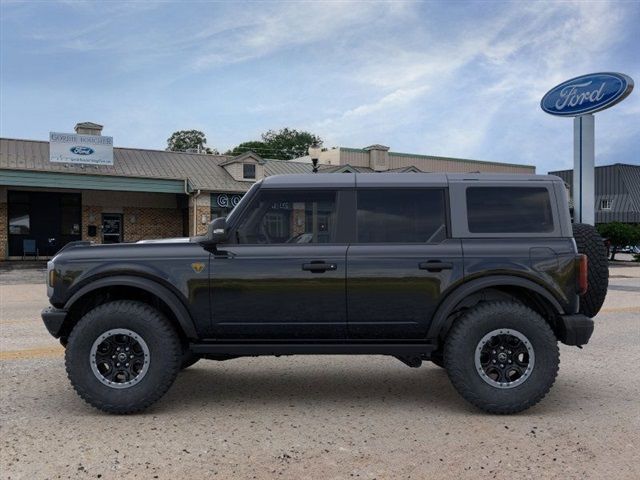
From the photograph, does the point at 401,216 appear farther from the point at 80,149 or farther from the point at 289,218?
the point at 80,149

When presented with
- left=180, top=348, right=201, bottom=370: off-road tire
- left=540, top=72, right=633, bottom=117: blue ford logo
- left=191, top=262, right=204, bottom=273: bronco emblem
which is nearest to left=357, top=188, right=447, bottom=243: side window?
left=191, top=262, right=204, bottom=273: bronco emblem

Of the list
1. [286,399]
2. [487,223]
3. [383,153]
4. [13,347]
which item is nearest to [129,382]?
[286,399]

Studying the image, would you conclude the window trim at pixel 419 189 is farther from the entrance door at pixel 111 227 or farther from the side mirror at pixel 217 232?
the entrance door at pixel 111 227

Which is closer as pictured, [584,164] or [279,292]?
[279,292]

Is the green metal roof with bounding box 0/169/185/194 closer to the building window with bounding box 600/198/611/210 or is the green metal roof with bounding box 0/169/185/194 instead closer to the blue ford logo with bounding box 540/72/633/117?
the blue ford logo with bounding box 540/72/633/117

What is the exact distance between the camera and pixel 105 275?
193 inches

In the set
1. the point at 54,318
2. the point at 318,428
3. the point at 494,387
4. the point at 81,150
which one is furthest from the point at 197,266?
the point at 81,150

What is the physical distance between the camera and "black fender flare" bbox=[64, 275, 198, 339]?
15.8 feet

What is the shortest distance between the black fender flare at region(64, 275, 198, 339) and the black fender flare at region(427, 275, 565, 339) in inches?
79.1

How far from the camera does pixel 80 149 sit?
29.7 m

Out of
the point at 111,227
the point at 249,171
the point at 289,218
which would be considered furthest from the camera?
the point at 249,171

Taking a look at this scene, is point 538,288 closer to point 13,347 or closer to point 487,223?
point 487,223

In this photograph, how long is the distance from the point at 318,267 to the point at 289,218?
51cm

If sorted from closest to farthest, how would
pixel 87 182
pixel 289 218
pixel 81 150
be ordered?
pixel 289 218, pixel 87 182, pixel 81 150
